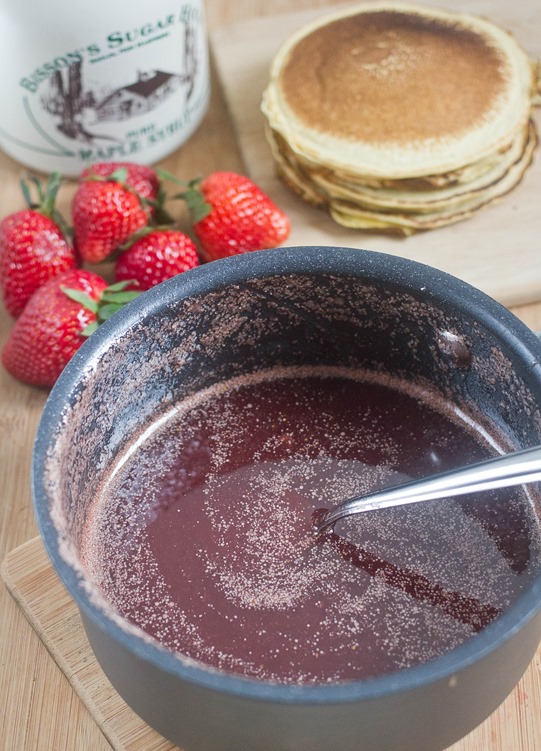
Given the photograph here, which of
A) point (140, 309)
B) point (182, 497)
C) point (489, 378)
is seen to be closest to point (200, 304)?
point (140, 309)

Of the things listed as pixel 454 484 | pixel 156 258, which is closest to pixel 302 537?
Result: pixel 454 484

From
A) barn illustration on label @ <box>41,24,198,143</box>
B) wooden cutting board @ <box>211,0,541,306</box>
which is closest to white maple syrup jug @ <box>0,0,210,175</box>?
barn illustration on label @ <box>41,24,198,143</box>

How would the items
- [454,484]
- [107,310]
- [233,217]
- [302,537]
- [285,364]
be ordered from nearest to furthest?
[454,484]
[302,537]
[285,364]
[107,310]
[233,217]

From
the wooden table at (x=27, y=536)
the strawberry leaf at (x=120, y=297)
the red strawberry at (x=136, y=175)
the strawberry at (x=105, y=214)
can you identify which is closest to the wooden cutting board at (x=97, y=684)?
the wooden table at (x=27, y=536)

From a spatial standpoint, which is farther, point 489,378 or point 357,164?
point 357,164

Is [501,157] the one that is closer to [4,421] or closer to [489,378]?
[489,378]

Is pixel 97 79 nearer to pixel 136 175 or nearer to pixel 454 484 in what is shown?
pixel 136 175

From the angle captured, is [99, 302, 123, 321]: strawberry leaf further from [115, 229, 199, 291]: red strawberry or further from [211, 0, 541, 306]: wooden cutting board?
[211, 0, 541, 306]: wooden cutting board
